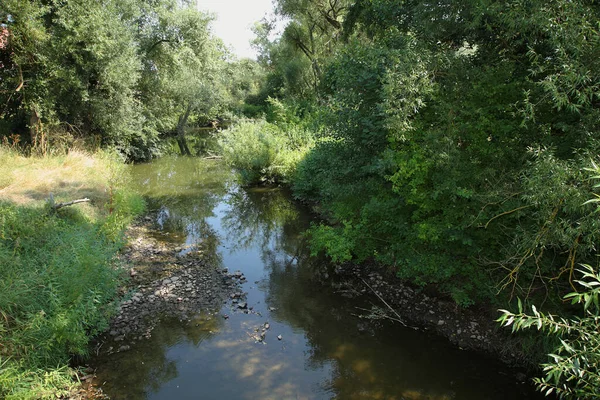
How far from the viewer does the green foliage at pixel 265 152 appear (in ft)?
55.8

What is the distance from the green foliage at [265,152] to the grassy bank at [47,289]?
802 centimetres

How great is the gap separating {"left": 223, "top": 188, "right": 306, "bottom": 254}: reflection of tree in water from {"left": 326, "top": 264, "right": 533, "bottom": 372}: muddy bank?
289 centimetres

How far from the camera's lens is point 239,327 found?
25.2 feet

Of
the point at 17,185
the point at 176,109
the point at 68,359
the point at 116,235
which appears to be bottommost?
the point at 68,359

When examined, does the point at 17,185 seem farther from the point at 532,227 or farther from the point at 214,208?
the point at 532,227

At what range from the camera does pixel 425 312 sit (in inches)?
305

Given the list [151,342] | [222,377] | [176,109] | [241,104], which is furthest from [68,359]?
[241,104]

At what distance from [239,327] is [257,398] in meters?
1.93

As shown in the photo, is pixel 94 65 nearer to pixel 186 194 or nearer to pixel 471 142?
pixel 186 194

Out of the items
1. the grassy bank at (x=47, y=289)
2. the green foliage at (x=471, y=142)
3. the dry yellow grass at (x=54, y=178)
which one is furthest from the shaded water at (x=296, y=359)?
the dry yellow grass at (x=54, y=178)

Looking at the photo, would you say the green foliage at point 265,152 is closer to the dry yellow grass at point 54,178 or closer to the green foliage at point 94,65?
the dry yellow grass at point 54,178

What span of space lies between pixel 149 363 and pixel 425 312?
18.3 feet

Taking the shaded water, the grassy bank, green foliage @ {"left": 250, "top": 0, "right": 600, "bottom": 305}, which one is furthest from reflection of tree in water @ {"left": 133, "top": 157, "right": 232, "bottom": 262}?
green foliage @ {"left": 250, "top": 0, "right": 600, "bottom": 305}

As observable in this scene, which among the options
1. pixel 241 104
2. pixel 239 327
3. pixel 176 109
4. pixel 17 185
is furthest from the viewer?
pixel 241 104
